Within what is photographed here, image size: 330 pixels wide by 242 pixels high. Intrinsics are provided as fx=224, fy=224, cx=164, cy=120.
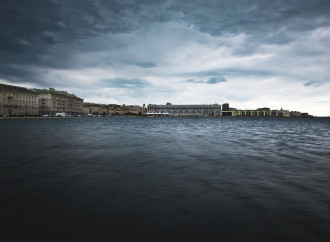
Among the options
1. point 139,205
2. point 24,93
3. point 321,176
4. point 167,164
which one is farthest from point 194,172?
point 24,93

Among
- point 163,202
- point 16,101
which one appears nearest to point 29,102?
point 16,101

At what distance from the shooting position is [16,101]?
135 meters

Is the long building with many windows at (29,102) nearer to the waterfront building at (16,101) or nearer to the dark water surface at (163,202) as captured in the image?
the waterfront building at (16,101)

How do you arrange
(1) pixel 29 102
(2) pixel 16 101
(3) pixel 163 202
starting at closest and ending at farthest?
(3) pixel 163 202 < (2) pixel 16 101 < (1) pixel 29 102

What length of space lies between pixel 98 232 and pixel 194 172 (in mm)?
6901

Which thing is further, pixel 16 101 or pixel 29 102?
pixel 29 102

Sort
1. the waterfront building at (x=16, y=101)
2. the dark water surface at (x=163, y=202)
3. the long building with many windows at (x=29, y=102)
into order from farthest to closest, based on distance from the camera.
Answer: the long building with many windows at (x=29, y=102)
the waterfront building at (x=16, y=101)
the dark water surface at (x=163, y=202)

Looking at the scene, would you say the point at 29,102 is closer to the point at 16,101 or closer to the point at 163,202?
the point at 16,101

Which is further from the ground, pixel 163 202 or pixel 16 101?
pixel 16 101

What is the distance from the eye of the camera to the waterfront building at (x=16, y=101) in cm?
12569

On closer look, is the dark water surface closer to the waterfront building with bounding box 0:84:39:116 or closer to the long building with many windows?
the waterfront building with bounding box 0:84:39:116

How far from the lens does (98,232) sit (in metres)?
5.45

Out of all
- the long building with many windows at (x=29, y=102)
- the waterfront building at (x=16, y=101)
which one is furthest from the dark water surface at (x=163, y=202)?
the long building with many windows at (x=29, y=102)

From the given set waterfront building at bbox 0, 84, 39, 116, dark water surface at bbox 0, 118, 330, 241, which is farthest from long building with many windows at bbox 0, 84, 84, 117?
dark water surface at bbox 0, 118, 330, 241
